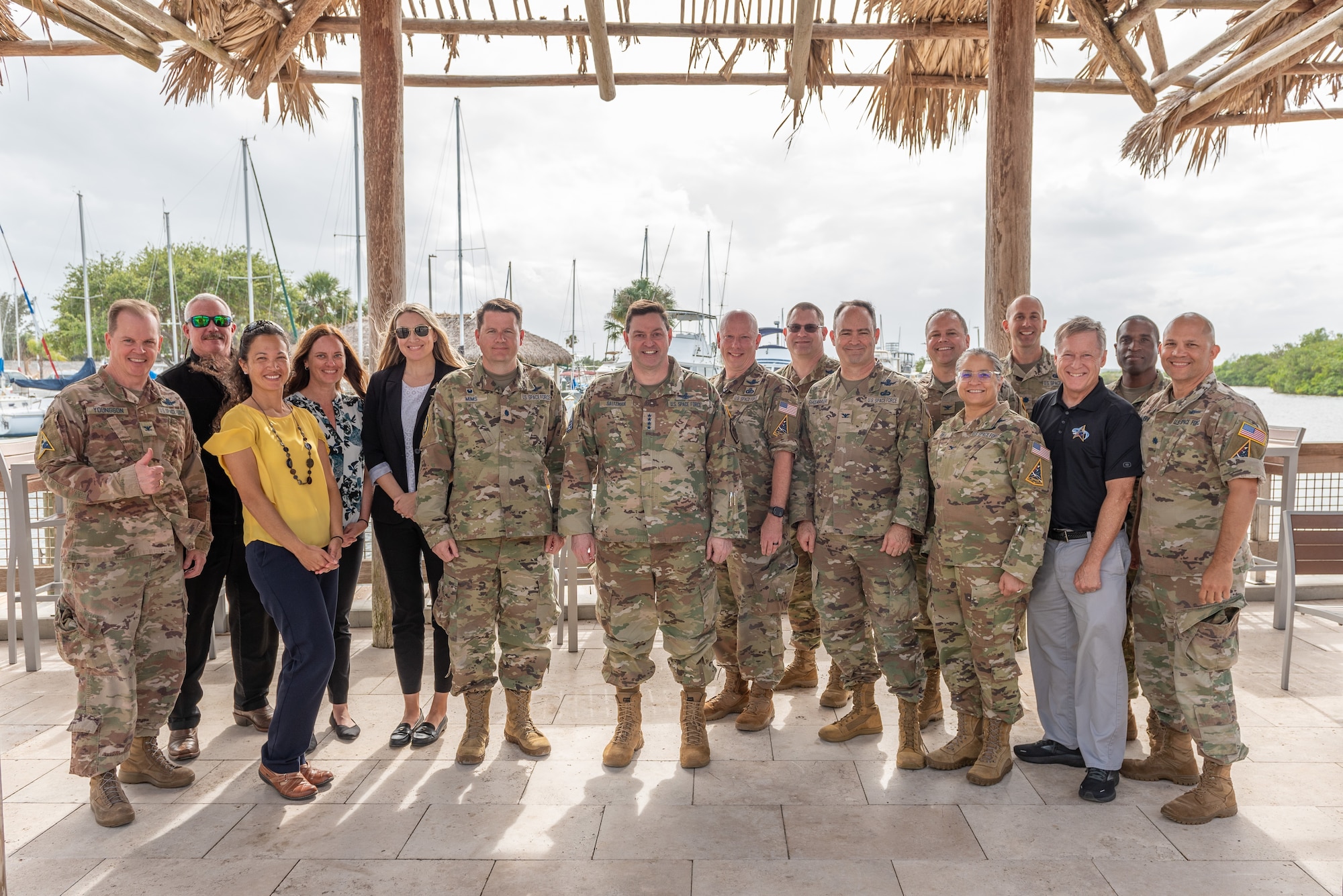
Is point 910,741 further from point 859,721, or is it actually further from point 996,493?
point 996,493

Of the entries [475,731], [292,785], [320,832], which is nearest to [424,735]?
[475,731]

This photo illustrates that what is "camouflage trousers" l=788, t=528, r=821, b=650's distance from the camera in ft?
14.2

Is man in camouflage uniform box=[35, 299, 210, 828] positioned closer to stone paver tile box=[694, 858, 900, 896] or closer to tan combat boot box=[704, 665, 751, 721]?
stone paver tile box=[694, 858, 900, 896]

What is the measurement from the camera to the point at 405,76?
19.4ft

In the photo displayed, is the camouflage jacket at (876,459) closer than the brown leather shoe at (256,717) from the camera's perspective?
Yes

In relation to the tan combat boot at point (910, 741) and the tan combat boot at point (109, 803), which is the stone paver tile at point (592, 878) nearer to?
the tan combat boot at point (910, 741)

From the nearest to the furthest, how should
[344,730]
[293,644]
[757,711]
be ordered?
[293,644] → [344,730] → [757,711]

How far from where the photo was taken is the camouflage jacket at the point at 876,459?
3.66m

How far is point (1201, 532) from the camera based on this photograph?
3127 mm

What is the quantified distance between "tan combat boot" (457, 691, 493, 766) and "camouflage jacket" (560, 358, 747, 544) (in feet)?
3.07

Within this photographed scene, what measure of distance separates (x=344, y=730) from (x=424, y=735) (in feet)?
1.39

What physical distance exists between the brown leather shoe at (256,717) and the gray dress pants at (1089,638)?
3.79 meters

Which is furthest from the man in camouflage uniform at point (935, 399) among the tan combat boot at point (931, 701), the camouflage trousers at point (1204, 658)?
the camouflage trousers at point (1204, 658)

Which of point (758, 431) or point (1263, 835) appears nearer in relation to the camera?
point (1263, 835)
